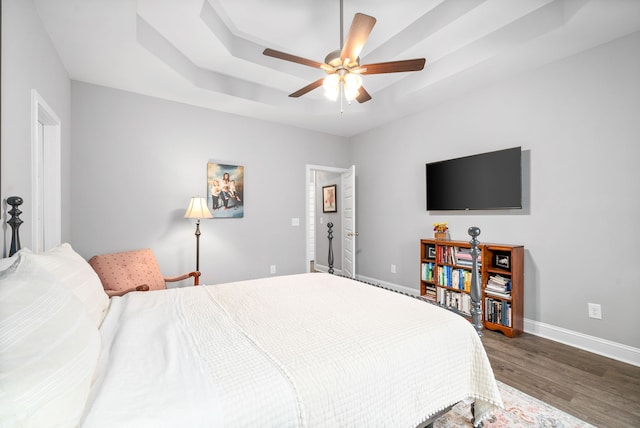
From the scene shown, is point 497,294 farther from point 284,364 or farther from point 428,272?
point 284,364

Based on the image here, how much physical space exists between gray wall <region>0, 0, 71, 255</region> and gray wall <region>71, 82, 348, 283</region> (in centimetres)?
98

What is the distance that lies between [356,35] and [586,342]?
3.22m

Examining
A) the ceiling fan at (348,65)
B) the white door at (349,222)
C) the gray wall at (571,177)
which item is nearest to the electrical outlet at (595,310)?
the gray wall at (571,177)

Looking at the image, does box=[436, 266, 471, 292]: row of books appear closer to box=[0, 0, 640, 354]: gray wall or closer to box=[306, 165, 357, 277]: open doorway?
box=[0, 0, 640, 354]: gray wall

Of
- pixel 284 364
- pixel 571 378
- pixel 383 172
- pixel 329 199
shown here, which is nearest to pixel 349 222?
pixel 383 172

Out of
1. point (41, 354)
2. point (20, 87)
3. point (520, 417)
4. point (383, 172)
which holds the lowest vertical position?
point (520, 417)

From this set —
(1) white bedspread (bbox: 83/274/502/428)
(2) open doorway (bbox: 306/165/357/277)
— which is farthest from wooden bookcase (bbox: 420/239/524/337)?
(2) open doorway (bbox: 306/165/357/277)

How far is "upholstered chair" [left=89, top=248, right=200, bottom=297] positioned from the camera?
9.43 feet

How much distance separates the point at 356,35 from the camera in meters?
1.91

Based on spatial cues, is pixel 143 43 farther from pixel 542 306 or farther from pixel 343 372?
pixel 542 306

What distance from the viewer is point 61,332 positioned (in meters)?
0.90

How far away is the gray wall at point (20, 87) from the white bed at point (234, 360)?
17.7 inches

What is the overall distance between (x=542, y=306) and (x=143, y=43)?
442 cm

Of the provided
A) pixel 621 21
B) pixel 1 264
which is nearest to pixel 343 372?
pixel 1 264
